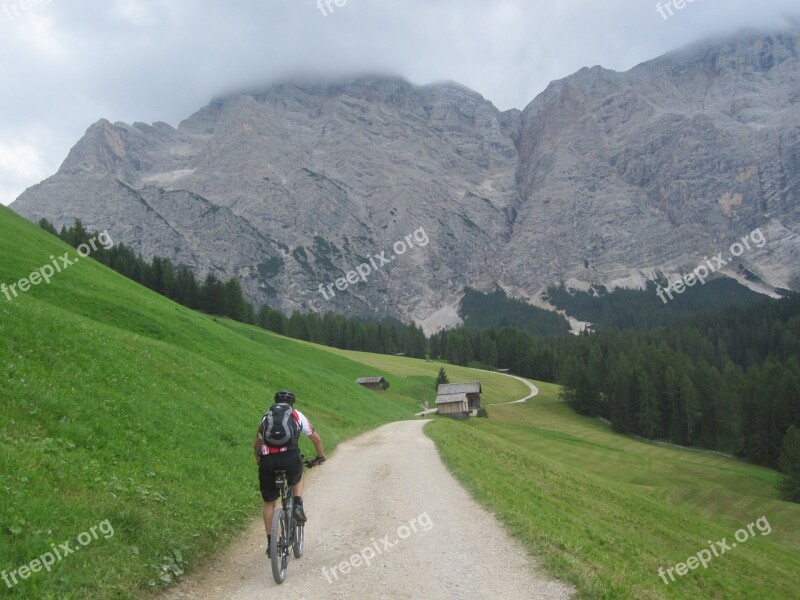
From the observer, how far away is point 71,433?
12.5m

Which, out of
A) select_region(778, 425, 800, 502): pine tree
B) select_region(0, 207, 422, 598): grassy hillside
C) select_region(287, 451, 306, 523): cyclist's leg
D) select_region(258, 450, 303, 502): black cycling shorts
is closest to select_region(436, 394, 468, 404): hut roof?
select_region(778, 425, 800, 502): pine tree

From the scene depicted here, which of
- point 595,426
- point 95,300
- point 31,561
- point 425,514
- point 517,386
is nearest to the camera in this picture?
point 31,561

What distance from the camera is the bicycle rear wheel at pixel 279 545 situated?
9.52m

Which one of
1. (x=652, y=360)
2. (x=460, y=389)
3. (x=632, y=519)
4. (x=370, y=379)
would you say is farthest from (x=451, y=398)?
(x=632, y=519)

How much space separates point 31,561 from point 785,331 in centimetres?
16266

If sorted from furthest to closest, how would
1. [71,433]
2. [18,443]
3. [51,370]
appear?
[51,370], [71,433], [18,443]

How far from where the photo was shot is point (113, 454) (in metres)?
12.7

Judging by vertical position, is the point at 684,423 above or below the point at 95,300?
below

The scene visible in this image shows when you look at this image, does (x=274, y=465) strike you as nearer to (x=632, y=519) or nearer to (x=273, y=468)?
Result: (x=273, y=468)

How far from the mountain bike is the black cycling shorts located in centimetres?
10

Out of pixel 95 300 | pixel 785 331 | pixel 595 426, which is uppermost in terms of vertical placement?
pixel 95 300

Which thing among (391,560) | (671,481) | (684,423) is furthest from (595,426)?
(391,560)

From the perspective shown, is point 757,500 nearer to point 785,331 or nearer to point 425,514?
point 425,514

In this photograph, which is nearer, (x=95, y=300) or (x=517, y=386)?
(x=95, y=300)
